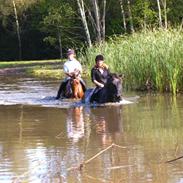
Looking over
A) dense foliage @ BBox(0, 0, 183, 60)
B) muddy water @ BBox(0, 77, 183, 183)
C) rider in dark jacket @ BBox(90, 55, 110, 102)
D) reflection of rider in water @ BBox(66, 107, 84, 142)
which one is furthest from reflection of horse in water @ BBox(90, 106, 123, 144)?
dense foliage @ BBox(0, 0, 183, 60)

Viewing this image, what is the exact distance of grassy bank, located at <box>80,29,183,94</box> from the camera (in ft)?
59.3

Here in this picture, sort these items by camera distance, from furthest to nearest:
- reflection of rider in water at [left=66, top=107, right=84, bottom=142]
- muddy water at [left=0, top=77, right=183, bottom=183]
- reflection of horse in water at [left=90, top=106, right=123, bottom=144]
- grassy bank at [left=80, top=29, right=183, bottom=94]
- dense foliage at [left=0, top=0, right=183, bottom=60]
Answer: dense foliage at [left=0, top=0, right=183, bottom=60] < grassy bank at [left=80, top=29, right=183, bottom=94] < reflection of rider in water at [left=66, top=107, right=84, bottom=142] < reflection of horse in water at [left=90, top=106, right=123, bottom=144] < muddy water at [left=0, top=77, right=183, bottom=183]

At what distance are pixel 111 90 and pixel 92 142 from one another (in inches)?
246

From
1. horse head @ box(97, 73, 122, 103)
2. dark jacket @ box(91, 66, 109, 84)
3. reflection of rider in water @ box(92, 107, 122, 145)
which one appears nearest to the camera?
reflection of rider in water @ box(92, 107, 122, 145)

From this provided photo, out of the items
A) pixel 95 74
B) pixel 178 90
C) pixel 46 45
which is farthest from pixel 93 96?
pixel 46 45

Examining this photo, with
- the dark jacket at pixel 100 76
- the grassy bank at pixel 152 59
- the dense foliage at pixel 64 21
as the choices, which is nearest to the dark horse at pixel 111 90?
the dark jacket at pixel 100 76

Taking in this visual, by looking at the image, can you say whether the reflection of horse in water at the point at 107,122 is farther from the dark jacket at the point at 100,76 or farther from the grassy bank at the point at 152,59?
the grassy bank at the point at 152,59

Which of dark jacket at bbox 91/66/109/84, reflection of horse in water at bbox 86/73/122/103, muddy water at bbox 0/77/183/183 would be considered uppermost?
dark jacket at bbox 91/66/109/84

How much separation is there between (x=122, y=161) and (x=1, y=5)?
59.0m

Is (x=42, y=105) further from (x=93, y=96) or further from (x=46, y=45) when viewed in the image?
(x=46, y=45)

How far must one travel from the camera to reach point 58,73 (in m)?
34.2

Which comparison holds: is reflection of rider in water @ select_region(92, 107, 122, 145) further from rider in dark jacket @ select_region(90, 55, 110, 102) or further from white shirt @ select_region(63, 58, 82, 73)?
white shirt @ select_region(63, 58, 82, 73)

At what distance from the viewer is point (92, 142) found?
32.9 ft

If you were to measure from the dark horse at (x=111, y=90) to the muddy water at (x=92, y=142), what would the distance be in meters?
0.49
